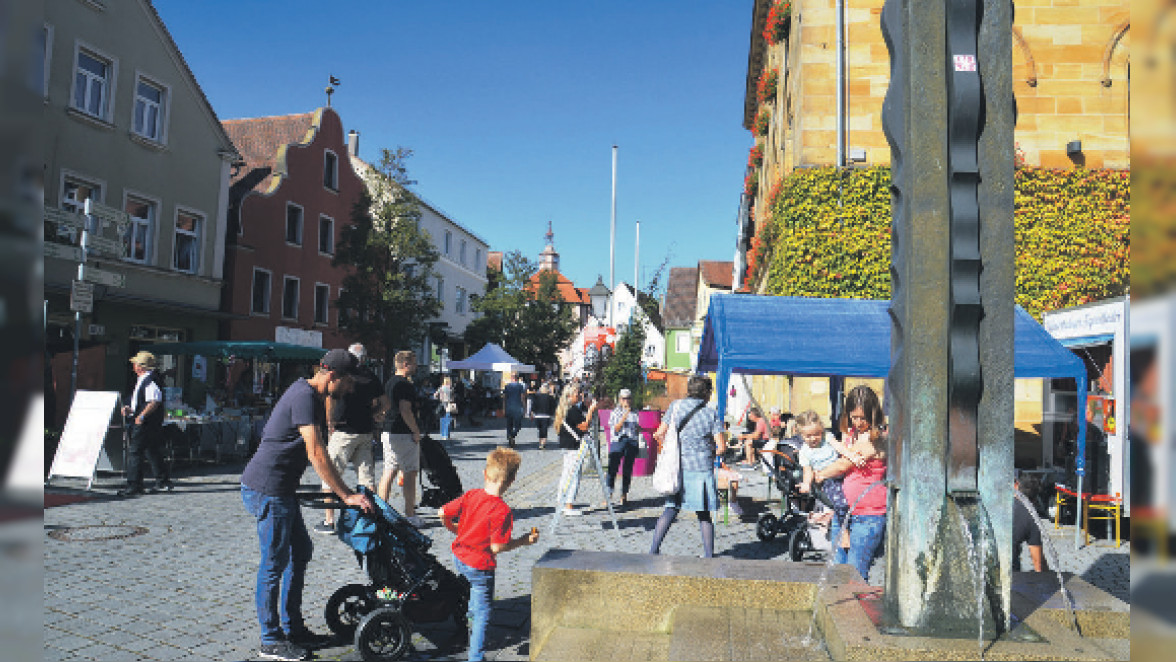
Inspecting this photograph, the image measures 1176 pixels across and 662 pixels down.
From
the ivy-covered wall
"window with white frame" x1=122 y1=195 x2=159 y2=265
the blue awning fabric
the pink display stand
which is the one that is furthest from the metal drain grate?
"window with white frame" x1=122 y1=195 x2=159 y2=265

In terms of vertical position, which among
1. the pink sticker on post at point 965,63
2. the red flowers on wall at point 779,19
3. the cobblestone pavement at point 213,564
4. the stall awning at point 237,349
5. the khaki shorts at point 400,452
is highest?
the red flowers on wall at point 779,19

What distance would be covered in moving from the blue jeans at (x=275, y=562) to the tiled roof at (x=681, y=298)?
68.1 metres

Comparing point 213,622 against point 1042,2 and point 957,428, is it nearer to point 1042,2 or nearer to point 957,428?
point 957,428

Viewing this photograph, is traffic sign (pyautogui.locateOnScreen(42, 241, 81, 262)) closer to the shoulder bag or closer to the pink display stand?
the shoulder bag

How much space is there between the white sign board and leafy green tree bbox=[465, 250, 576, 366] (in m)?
40.7

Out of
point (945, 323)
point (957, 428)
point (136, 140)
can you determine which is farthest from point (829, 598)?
point (136, 140)

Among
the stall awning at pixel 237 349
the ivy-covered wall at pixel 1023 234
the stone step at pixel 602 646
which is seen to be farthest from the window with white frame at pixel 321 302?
the stone step at pixel 602 646

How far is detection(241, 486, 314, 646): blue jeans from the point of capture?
479 cm

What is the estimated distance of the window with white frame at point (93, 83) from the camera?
1848 cm

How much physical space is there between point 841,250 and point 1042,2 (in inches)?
232

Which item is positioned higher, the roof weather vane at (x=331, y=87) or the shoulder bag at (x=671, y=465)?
the roof weather vane at (x=331, y=87)

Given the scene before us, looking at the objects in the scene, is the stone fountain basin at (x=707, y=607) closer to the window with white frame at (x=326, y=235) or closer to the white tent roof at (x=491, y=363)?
the white tent roof at (x=491, y=363)

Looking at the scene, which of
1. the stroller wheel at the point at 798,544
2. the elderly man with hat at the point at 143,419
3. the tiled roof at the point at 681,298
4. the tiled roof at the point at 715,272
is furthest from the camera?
the tiled roof at the point at 681,298

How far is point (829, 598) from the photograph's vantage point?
14.0ft
